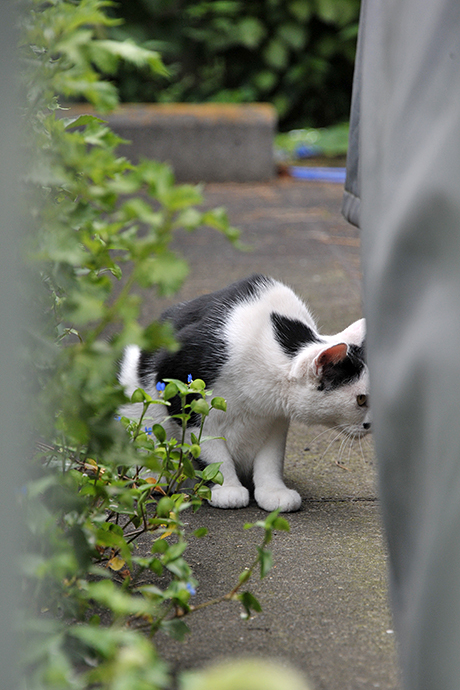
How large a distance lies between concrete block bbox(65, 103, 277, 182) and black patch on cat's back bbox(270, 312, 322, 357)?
15.2 feet

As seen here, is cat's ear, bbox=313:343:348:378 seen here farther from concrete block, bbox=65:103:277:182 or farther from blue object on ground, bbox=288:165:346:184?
blue object on ground, bbox=288:165:346:184

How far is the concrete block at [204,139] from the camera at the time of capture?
6371 millimetres

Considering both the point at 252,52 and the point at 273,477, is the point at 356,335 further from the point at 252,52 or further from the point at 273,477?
the point at 252,52

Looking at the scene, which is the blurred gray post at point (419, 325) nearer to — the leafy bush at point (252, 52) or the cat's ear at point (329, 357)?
the cat's ear at point (329, 357)

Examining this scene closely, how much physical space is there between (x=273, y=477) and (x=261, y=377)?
0.24 m

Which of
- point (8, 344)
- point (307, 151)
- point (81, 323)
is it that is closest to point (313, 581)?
point (81, 323)

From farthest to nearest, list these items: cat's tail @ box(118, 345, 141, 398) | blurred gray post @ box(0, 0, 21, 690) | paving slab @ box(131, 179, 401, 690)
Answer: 1. cat's tail @ box(118, 345, 141, 398)
2. paving slab @ box(131, 179, 401, 690)
3. blurred gray post @ box(0, 0, 21, 690)

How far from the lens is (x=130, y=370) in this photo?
6.91ft

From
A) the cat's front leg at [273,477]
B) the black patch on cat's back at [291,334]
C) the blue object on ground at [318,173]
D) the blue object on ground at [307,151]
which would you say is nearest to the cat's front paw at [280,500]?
the cat's front leg at [273,477]

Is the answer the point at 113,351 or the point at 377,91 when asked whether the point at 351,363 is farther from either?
the point at 113,351

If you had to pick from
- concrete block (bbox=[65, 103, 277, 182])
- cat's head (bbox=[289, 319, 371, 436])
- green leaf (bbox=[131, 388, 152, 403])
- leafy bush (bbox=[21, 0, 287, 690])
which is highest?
leafy bush (bbox=[21, 0, 287, 690])

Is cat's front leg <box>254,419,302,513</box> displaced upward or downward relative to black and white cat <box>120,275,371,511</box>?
downward

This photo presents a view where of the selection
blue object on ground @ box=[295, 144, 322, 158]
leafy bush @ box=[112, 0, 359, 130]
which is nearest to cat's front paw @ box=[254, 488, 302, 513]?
blue object on ground @ box=[295, 144, 322, 158]

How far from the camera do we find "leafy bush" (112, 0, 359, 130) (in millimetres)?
8094
